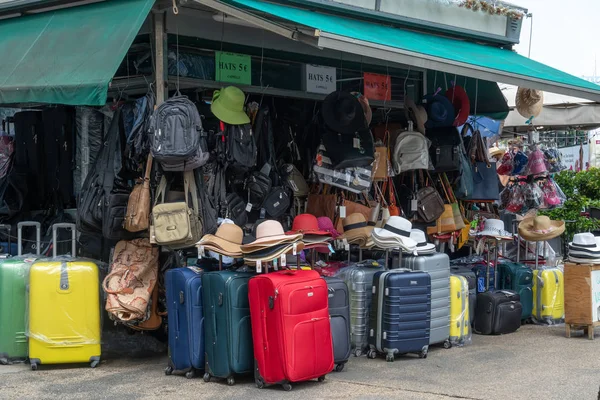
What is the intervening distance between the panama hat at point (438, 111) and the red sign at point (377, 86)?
1.56 feet

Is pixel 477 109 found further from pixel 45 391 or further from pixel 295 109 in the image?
pixel 45 391

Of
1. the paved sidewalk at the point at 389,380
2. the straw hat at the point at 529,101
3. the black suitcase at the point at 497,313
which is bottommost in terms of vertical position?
the paved sidewalk at the point at 389,380

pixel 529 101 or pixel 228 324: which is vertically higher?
pixel 529 101

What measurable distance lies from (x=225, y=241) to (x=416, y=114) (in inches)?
157

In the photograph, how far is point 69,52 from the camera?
7.95 meters

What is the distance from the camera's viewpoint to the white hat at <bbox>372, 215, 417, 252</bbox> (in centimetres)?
859

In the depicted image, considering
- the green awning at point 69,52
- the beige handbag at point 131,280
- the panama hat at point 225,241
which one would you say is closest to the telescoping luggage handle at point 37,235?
the beige handbag at point 131,280

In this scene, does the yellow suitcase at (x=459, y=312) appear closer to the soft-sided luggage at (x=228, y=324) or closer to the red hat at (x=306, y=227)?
the red hat at (x=306, y=227)


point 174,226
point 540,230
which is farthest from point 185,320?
point 540,230

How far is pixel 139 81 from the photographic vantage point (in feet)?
28.7

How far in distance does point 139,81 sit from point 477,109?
5.59 m

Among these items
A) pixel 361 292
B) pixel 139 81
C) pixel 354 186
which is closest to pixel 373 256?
pixel 354 186

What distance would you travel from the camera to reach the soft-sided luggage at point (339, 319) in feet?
24.6

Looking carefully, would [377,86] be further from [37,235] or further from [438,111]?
[37,235]
